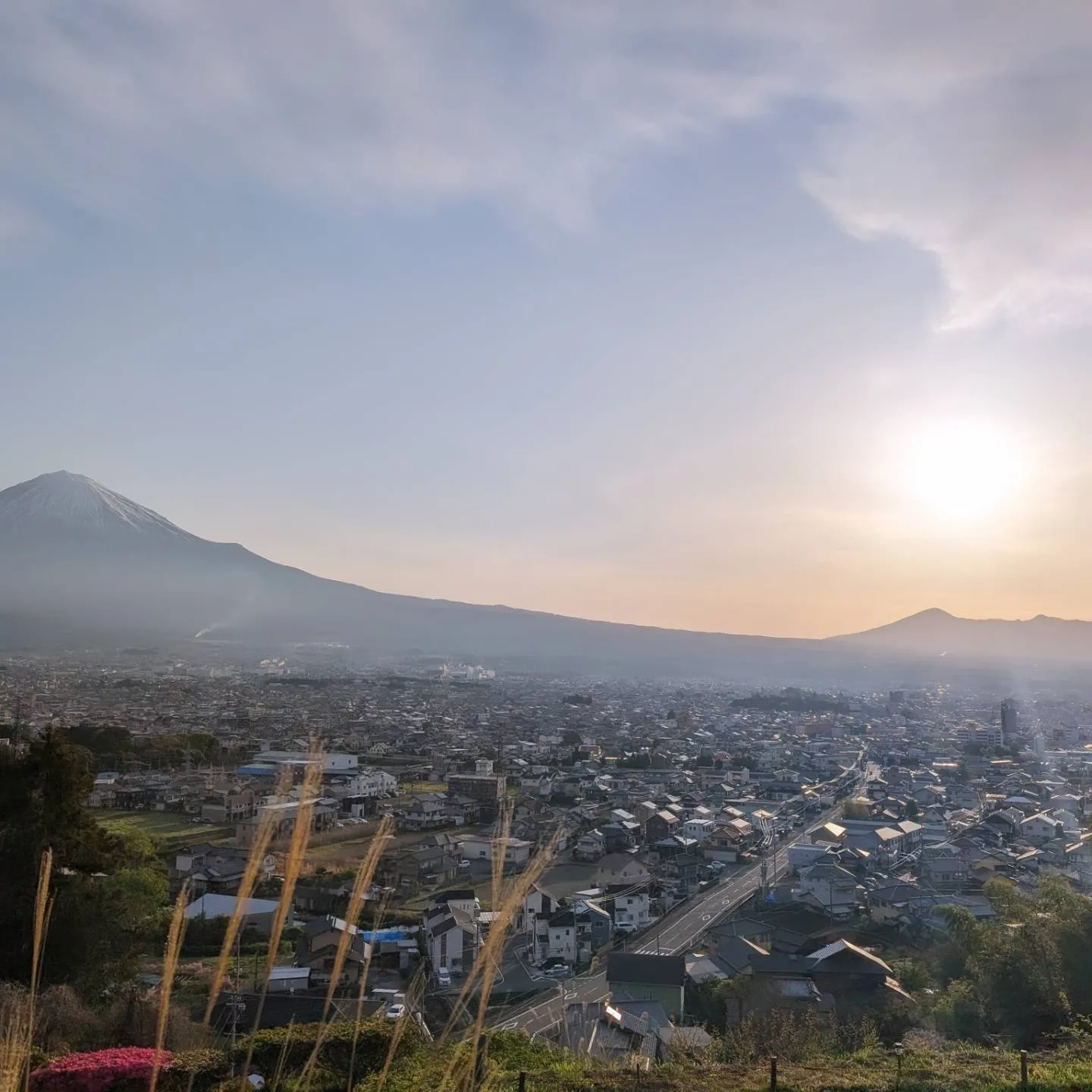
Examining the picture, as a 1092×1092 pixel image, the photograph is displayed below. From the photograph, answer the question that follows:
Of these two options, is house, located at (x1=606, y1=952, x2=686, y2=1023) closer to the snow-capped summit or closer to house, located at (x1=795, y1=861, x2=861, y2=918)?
house, located at (x1=795, y1=861, x2=861, y2=918)

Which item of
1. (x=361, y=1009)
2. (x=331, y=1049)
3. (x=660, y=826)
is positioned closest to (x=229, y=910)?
(x=331, y=1049)

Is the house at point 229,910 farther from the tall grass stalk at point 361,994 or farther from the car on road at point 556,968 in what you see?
the tall grass stalk at point 361,994

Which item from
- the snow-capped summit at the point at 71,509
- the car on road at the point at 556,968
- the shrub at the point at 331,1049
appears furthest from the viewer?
the snow-capped summit at the point at 71,509

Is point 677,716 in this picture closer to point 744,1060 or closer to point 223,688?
point 223,688

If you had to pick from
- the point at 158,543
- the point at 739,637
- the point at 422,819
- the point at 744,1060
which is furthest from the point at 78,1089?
the point at 739,637

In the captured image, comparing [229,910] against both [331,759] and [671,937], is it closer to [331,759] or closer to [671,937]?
Result: [671,937]

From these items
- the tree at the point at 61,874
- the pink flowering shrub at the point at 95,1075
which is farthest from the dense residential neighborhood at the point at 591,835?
the pink flowering shrub at the point at 95,1075

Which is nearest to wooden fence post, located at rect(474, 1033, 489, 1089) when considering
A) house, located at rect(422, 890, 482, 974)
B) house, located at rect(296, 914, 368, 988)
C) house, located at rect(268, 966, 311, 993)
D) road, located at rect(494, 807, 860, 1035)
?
road, located at rect(494, 807, 860, 1035)

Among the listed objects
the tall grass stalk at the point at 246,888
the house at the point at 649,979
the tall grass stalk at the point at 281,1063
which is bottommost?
the house at the point at 649,979
